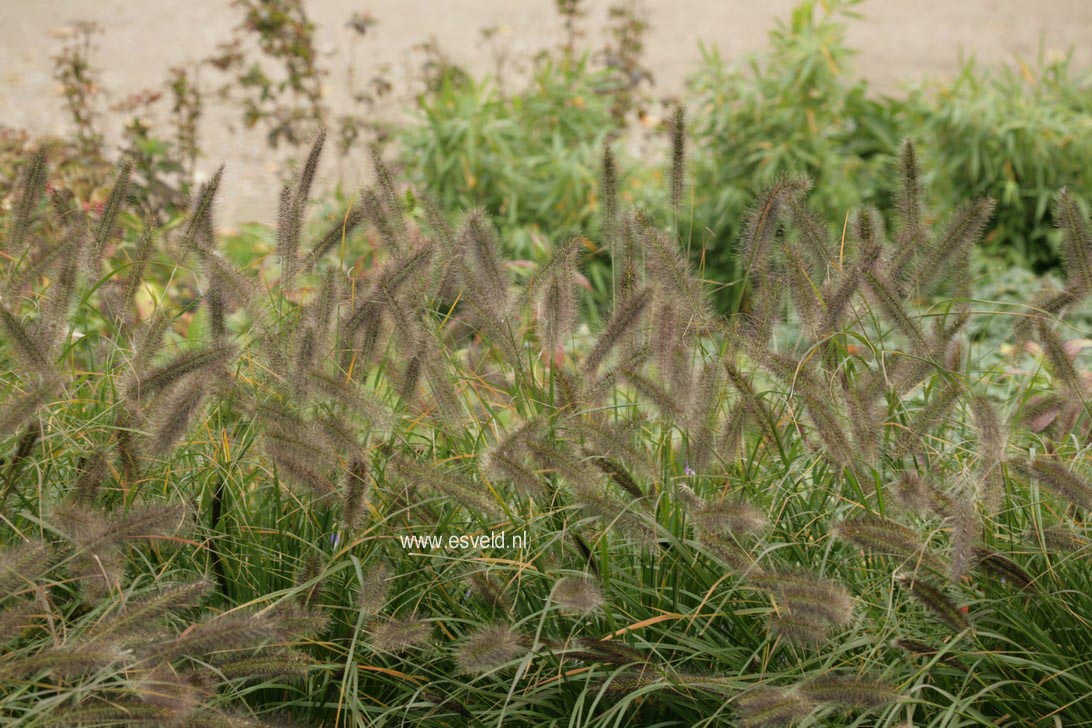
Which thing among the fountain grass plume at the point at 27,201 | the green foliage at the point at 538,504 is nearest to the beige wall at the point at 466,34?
the fountain grass plume at the point at 27,201

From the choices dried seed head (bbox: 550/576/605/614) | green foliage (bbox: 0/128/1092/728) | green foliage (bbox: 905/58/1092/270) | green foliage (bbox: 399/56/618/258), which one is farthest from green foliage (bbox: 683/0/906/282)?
dried seed head (bbox: 550/576/605/614)

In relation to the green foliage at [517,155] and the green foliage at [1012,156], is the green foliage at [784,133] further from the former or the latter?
the green foliage at [517,155]

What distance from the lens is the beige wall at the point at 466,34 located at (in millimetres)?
10062

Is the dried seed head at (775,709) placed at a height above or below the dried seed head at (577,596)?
below

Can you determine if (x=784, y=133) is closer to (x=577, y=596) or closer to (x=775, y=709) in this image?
(x=577, y=596)

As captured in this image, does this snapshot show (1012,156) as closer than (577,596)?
No

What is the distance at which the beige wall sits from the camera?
10062 mm

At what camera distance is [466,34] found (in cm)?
1127

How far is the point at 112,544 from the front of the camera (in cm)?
183

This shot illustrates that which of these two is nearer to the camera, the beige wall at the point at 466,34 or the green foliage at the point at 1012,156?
the green foliage at the point at 1012,156

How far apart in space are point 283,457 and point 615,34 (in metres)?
5.77

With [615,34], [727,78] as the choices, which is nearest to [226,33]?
[615,34]

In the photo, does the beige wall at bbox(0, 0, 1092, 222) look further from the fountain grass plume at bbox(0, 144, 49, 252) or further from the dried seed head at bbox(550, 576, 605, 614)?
the dried seed head at bbox(550, 576, 605, 614)

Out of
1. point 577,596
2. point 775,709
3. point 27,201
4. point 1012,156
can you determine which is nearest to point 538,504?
point 577,596
